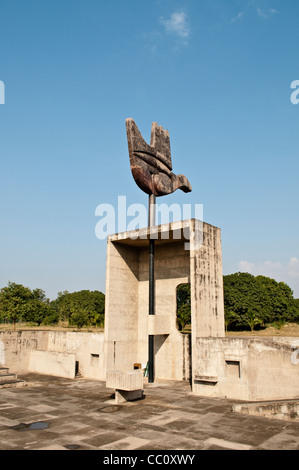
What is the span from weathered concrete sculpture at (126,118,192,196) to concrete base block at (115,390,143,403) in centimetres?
957

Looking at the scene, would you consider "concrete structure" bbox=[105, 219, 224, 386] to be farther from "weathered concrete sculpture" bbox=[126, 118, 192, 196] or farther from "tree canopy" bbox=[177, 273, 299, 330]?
"tree canopy" bbox=[177, 273, 299, 330]

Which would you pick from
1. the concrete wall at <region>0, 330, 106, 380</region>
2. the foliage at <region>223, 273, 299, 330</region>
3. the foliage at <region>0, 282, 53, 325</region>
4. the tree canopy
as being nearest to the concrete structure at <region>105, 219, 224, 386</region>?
the concrete wall at <region>0, 330, 106, 380</region>

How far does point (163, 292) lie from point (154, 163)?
743cm

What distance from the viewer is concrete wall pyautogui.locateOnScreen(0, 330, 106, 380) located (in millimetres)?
20516

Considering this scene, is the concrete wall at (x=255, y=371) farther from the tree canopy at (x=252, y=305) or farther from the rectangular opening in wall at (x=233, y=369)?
the tree canopy at (x=252, y=305)

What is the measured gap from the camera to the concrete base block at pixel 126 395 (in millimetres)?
13903

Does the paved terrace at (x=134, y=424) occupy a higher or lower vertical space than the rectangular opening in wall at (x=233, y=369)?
lower

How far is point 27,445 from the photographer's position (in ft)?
29.6

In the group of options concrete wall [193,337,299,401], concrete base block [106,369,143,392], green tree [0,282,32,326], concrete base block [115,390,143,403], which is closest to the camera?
concrete base block [106,369,143,392]

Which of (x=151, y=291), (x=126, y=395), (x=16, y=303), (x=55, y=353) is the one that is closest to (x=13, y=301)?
(x=16, y=303)

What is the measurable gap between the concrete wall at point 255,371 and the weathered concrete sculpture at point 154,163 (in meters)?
8.42

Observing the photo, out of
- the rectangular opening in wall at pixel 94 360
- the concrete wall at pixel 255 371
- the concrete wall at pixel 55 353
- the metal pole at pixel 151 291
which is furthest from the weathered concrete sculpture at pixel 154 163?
the rectangular opening in wall at pixel 94 360
